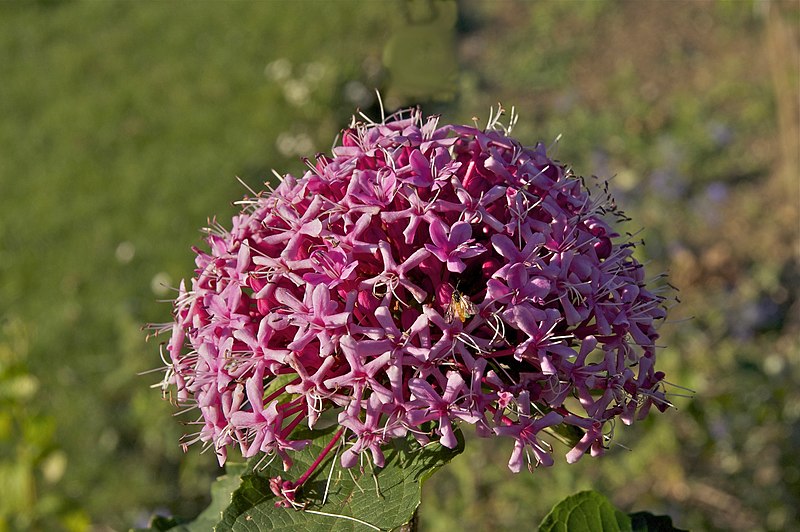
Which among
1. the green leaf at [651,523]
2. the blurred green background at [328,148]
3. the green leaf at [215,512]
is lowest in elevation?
the blurred green background at [328,148]

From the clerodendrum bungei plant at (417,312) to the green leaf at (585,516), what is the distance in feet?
0.50

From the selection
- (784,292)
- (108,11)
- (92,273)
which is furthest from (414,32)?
(108,11)

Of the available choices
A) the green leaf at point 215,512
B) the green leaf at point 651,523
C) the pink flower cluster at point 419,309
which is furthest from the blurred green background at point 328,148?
the green leaf at point 215,512

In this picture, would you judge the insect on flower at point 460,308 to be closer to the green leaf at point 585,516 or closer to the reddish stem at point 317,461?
the reddish stem at point 317,461

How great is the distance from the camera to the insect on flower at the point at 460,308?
124 centimetres

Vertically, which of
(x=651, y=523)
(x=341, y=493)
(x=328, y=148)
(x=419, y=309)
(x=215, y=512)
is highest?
(x=419, y=309)

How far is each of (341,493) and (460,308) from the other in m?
0.36

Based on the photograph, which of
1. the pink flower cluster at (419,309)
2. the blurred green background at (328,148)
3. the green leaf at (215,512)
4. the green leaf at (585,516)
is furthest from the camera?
the blurred green background at (328,148)

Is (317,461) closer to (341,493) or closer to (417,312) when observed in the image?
(341,493)

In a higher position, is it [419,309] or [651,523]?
[419,309]

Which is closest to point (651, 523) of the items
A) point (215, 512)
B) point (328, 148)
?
point (215, 512)

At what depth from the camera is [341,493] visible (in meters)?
1.33

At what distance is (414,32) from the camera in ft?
12.2

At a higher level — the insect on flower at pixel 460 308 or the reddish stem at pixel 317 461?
the insect on flower at pixel 460 308
